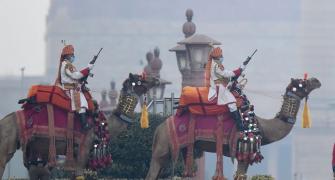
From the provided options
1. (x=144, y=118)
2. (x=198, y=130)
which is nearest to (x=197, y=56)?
(x=144, y=118)

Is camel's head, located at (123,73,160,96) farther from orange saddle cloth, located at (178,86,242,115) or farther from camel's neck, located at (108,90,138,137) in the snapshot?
orange saddle cloth, located at (178,86,242,115)

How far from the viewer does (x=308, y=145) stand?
5906 inches

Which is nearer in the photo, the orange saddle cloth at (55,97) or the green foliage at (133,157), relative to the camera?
the orange saddle cloth at (55,97)

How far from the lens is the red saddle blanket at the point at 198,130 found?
33062mm

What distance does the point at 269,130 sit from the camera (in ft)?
111

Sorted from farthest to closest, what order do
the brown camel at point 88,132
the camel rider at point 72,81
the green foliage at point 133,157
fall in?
the green foliage at point 133,157 → the brown camel at point 88,132 → the camel rider at point 72,81

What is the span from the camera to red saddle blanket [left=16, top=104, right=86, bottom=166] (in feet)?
107

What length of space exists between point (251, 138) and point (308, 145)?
117802 mm

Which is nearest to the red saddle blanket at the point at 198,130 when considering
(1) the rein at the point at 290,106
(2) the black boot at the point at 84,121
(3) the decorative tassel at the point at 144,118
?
(3) the decorative tassel at the point at 144,118

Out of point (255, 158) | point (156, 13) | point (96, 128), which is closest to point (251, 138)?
point (255, 158)

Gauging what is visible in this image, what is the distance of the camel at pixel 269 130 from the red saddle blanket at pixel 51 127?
1.83 meters

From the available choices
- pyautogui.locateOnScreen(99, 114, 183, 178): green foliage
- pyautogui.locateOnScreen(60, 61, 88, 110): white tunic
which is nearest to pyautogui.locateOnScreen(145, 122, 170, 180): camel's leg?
pyautogui.locateOnScreen(60, 61, 88, 110): white tunic

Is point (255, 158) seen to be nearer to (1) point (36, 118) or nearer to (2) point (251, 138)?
(2) point (251, 138)

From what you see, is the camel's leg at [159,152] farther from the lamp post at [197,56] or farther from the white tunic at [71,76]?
the lamp post at [197,56]
